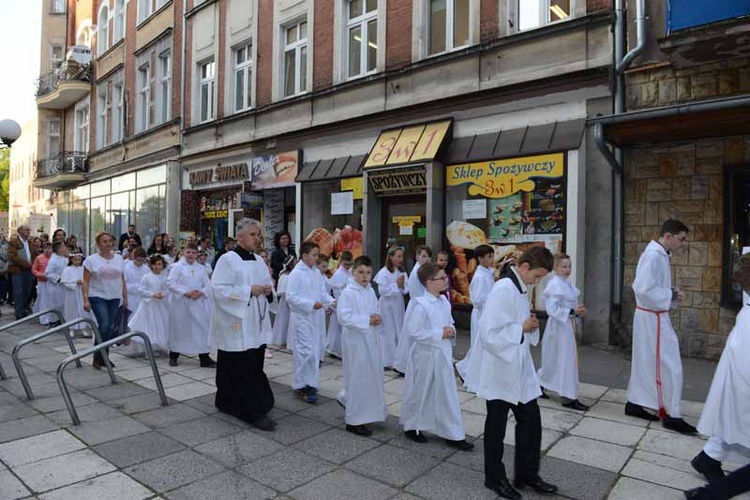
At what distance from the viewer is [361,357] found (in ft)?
17.4

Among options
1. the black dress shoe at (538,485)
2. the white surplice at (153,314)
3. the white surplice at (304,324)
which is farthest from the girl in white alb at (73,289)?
the black dress shoe at (538,485)

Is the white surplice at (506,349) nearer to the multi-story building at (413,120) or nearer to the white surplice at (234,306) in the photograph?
the white surplice at (234,306)

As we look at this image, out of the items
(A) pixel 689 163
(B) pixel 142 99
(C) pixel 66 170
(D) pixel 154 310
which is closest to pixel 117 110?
(B) pixel 142 99

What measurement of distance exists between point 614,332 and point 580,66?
14.5ft

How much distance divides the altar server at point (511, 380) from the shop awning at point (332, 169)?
9227mm

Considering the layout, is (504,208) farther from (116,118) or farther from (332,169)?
(116,118)

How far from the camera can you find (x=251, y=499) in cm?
377

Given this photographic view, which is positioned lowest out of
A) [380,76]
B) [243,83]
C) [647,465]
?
[647,465]

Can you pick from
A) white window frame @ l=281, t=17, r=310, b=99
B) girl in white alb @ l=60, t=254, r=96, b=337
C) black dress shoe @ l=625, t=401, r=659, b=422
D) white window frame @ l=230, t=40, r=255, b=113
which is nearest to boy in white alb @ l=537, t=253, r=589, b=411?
black dress shoe @ l=625, t=401, r=659, b=422

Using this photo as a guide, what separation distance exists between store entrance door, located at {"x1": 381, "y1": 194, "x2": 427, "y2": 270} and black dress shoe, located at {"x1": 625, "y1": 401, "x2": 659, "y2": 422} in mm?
6476

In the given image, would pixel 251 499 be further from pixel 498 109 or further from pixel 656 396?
pixel 498 109

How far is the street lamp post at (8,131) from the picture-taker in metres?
11.3

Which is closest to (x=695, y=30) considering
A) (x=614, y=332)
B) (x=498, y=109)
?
(x=498, y=109)

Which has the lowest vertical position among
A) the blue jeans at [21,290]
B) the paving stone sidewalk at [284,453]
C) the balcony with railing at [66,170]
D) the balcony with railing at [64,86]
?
the paving stone sidewalk at [284,453]
